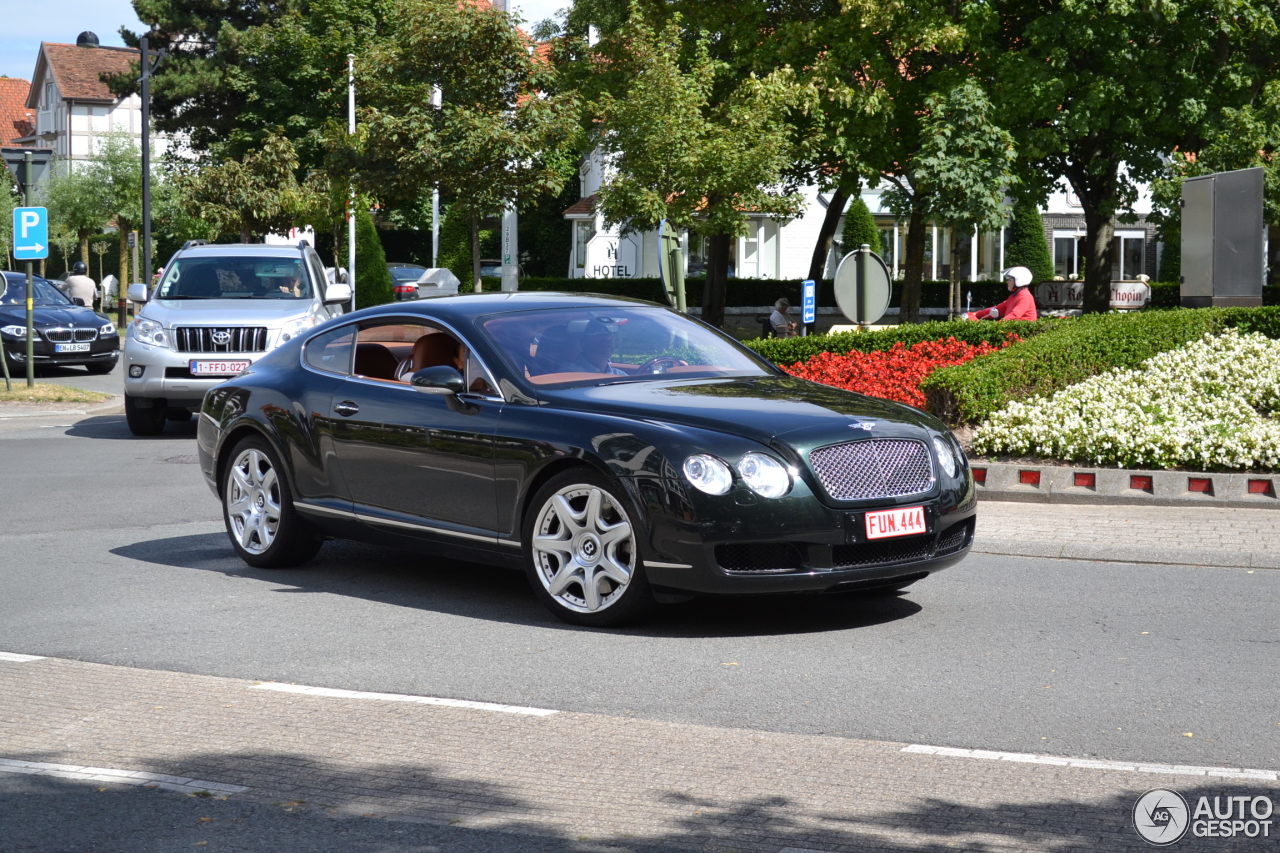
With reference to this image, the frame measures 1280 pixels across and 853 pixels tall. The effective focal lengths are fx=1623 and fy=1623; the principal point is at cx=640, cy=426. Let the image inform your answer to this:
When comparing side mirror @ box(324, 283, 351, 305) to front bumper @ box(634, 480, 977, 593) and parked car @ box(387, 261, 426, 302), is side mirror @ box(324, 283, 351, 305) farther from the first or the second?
parked car @ box(387, 261, 426, 302)

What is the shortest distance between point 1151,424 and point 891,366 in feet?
11.9

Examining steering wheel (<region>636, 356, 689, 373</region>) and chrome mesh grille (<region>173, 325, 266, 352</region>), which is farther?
chrome mesh grille (<region>173, 325, 266, 352</region>)

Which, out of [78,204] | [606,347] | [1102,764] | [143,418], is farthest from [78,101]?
[1102,764]

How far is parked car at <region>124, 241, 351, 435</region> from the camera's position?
1733 cm

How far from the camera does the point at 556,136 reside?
31875 mm

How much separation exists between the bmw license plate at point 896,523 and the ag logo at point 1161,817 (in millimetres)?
2426

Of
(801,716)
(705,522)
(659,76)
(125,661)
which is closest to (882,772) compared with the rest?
(801,716)

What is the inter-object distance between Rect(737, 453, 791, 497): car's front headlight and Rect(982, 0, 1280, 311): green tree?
24715mm

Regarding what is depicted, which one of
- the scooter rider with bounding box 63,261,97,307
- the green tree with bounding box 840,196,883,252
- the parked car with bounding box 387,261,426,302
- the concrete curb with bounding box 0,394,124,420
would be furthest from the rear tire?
the green tree with bounding box 840,196,883,252

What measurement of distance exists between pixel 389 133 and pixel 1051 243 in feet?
113

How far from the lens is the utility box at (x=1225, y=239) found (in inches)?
850

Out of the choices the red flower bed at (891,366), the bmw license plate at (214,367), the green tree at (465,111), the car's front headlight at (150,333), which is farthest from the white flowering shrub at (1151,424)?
the green tree at (465,111)

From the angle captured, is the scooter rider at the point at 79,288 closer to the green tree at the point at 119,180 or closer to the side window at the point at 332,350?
the green tree at the point at 119,180

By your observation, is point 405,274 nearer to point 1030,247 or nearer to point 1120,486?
point 1030,247
